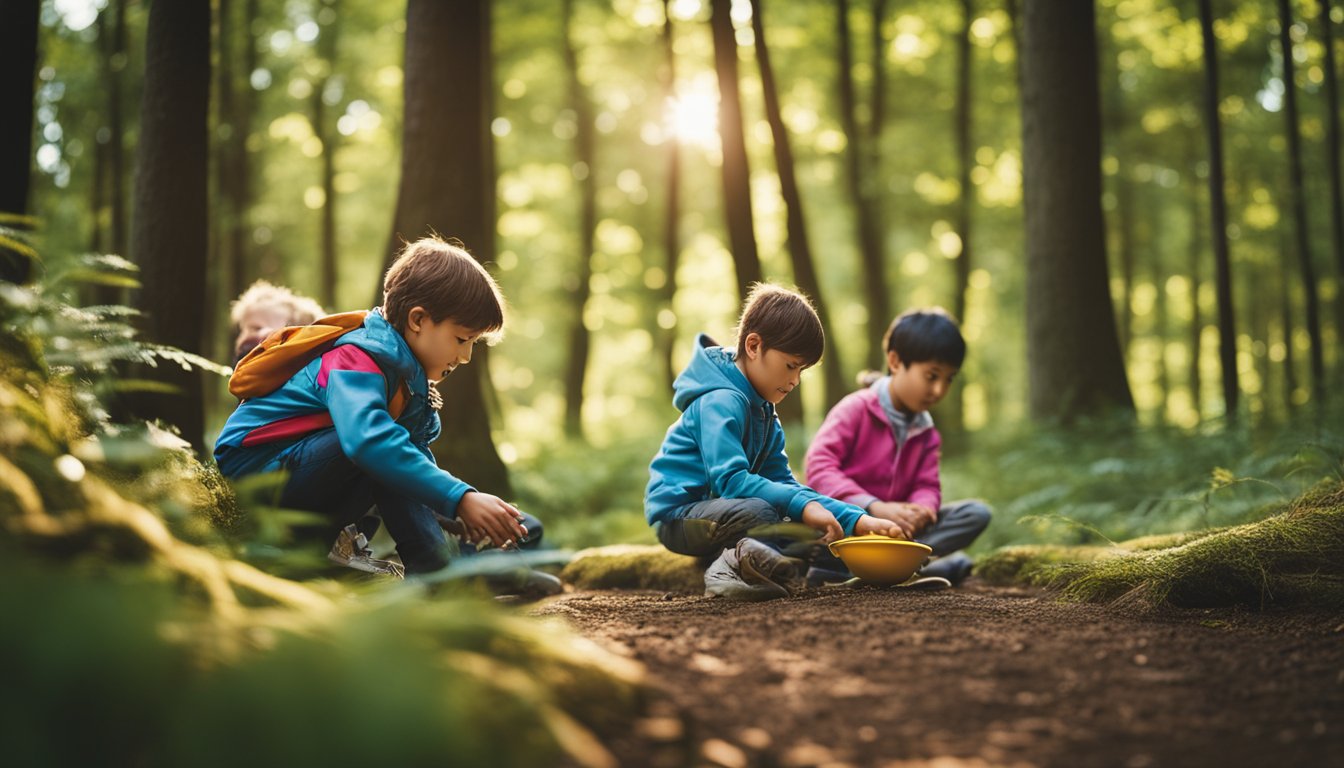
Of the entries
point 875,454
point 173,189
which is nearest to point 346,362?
point 173,189

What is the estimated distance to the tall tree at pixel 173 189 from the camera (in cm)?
524

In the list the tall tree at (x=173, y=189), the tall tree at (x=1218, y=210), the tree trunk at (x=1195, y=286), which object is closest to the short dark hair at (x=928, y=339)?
the tall tree at (x=173, y=189)

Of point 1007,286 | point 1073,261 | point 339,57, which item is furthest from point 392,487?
point 1007,286

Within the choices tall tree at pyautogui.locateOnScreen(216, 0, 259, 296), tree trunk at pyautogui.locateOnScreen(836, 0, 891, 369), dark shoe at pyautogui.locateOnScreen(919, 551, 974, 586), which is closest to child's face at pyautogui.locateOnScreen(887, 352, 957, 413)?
dark shoe at pyautogui.locateOnScreen(919, 551, 974, 586)

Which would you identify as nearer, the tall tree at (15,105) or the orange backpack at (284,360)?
the orange backpack at (284,360)

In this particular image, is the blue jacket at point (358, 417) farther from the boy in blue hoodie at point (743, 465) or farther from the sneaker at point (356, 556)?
the boy in blue hoodie at point (743, 465)

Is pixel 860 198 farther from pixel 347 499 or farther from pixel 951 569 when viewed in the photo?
pixel 347 499

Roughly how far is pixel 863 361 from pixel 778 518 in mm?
20266

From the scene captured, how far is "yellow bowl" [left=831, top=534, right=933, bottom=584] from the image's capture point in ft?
13.0

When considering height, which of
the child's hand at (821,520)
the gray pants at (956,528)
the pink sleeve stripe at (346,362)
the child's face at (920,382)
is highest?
the pink sleeve stripe at (346,362)

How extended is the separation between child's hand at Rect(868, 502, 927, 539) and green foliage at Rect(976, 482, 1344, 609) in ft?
2.92

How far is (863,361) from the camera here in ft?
78.7

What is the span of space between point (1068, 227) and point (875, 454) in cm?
503

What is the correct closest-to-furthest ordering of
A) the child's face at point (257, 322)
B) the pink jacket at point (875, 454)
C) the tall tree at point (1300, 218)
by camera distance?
the pink jacket at point (875, 454)
the child's face at point (257, 322)
the tall tree at point (1300, 218)
